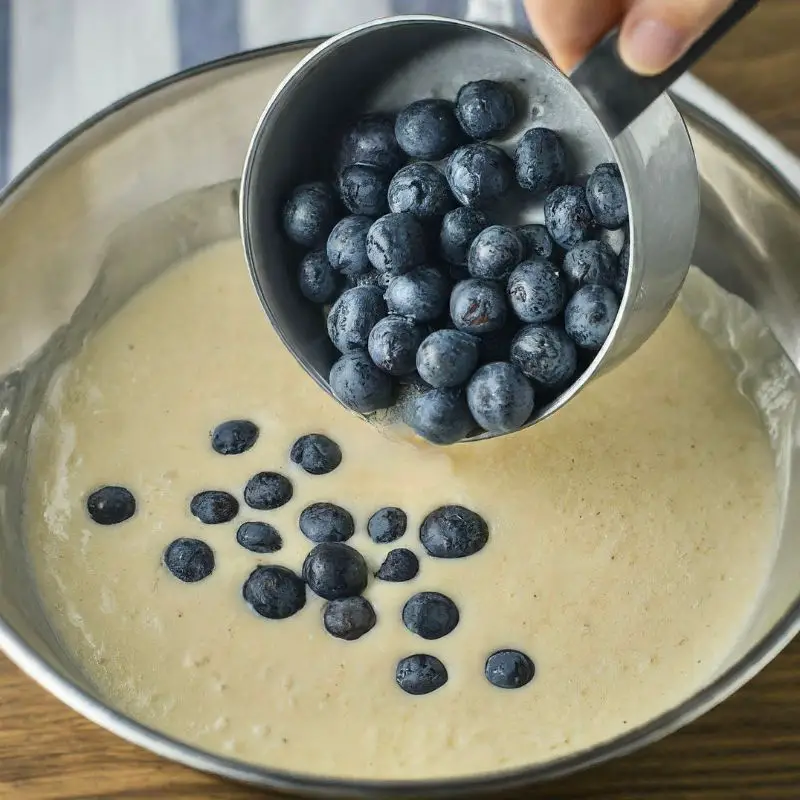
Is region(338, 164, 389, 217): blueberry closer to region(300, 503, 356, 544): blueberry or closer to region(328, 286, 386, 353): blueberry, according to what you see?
region(328, 286, 386, 353): blueberry

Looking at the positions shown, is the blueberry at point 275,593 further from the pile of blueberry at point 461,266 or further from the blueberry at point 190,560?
the pile of blueberry at point 461,266

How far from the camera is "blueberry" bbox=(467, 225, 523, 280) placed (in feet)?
2.82

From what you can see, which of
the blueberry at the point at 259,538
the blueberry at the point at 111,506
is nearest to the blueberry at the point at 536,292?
the blueberry at the point at 259,538

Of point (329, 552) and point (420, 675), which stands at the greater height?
point (329, 552)

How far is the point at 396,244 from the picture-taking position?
876mm

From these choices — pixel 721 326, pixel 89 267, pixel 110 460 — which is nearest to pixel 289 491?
pixel 110 460

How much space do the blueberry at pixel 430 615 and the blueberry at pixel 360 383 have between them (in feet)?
0.61

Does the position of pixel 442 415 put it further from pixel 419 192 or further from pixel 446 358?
pixel 419 192

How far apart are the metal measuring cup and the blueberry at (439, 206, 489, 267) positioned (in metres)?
0.07

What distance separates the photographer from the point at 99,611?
1.00 m

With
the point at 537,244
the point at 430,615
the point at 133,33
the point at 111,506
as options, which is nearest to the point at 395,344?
the point at 537,244

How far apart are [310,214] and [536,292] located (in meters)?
0.22

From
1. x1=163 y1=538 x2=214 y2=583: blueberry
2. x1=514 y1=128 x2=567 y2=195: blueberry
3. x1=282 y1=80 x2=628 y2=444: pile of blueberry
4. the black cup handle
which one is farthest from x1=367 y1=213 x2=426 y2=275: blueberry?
x1=163 y1=538 x2=214 y2=583: blueberry

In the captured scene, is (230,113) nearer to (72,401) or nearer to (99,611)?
(72,401)
